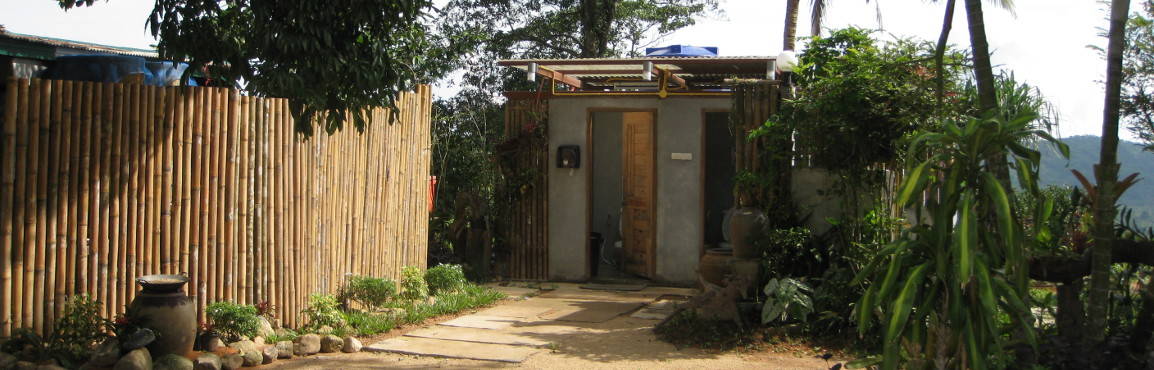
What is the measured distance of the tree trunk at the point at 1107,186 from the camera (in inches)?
195

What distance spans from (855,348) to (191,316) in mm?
4464

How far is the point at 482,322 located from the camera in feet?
26.4

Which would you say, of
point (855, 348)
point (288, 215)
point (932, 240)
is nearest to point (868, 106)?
point (855, 348)

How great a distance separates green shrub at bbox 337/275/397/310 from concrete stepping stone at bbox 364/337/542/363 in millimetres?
841

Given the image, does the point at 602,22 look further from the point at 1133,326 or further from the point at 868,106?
the point at 1133,326

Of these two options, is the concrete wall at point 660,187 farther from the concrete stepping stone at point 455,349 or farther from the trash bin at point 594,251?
the concrete stepping stone at point 455,349

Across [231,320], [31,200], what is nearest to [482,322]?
[231,320]

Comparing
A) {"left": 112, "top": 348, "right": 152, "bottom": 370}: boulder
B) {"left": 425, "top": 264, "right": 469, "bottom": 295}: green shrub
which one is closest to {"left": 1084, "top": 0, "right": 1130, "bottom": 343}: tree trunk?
{"left": 112, "top": 348, "right": 152, "bottom": 370}: boulder

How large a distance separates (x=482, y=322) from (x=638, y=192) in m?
3.79

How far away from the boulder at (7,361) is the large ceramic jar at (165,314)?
2.26 feet

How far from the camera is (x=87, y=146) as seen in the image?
5887 millimetres

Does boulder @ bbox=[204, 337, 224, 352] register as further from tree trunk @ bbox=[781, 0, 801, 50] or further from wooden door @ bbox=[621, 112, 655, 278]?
tree trunk @ bbox=[781, 0, 801, 50]

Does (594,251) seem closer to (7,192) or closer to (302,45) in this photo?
(302,45)

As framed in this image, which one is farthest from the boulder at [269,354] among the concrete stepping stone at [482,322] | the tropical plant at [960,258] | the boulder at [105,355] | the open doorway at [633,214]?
the open doorway at [633,214]
